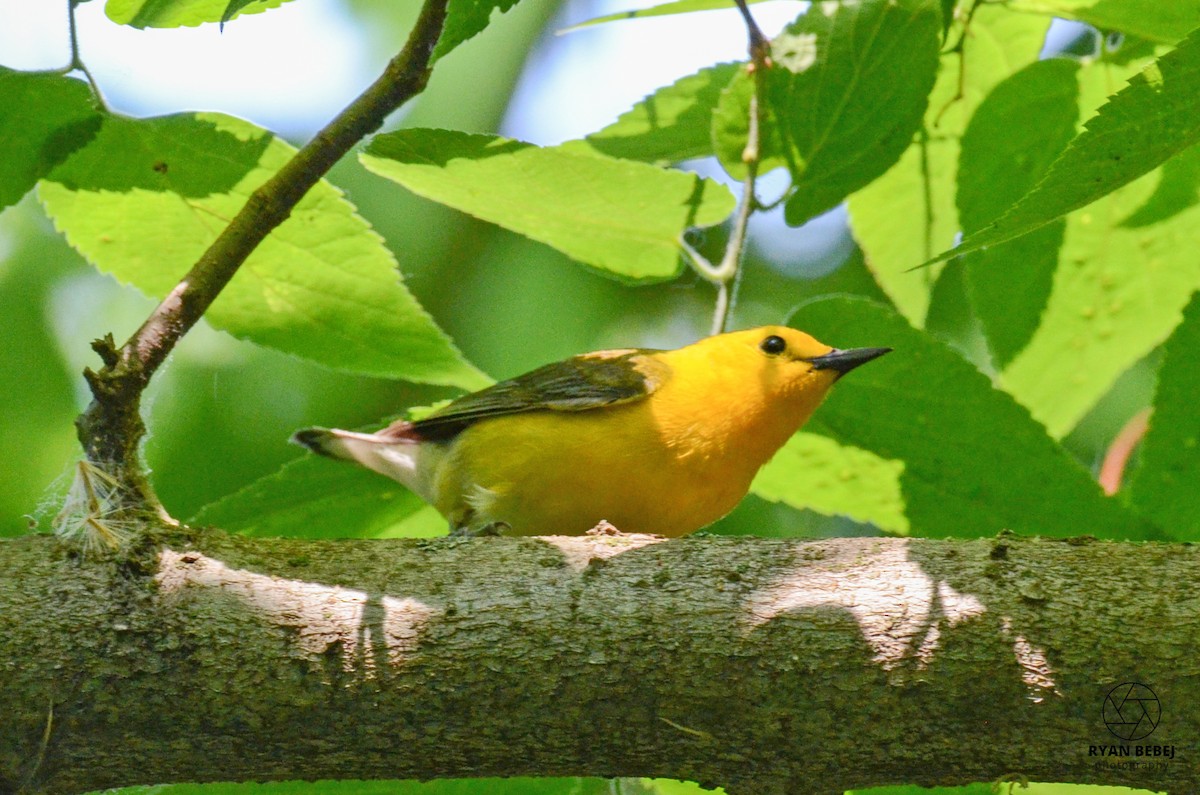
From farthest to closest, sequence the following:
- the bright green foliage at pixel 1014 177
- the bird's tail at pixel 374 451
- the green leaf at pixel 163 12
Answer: the bird's tail at pixel 374 451 < the bright green foliage at pixel 1014 177 < the green leaf at pixel 163 12

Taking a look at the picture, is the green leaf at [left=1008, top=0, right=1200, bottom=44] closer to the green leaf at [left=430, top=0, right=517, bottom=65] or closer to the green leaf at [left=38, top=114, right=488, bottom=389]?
the green leaf at [left=430, top=0, right=517, bottom=65]

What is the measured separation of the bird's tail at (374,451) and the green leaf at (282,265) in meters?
0.64

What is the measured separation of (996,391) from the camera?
331 cm

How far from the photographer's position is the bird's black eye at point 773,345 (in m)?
4.37

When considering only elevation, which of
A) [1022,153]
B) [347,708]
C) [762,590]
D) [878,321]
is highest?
[1022,153]

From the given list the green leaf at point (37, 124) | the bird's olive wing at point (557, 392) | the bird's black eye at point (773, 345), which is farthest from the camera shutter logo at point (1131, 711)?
the green leaf at point (37, 124)

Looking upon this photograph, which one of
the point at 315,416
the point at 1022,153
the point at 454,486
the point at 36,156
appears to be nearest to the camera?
the point at 36,156

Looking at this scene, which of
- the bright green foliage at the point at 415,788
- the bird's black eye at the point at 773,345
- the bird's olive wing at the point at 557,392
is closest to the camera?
the bright green foliage at the point at 415,788

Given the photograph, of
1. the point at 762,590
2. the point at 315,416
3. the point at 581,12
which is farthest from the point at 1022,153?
the point at 315,416

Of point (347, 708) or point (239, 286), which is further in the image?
point (239, 286)

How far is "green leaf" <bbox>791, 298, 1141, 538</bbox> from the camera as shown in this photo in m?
3.22

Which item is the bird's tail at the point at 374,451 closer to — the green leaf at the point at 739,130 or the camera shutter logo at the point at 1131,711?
the green leaf at the point at 739,130

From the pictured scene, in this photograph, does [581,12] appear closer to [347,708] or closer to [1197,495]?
[1197,495]

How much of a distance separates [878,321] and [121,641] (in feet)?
7.16
